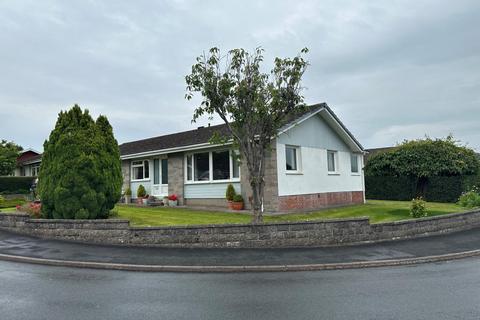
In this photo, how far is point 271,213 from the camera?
16.5 meters

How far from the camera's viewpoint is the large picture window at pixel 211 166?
18.6 m

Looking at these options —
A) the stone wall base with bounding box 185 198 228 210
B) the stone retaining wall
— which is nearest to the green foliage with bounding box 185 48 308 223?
the stone retaining wall

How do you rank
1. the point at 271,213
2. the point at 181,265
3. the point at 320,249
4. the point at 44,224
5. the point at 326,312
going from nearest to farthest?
the point at 326,312 < the point at 181,265 < the point at 320,249 < the point at 44,224 < the point at 271,213

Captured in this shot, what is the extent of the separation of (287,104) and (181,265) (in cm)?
615

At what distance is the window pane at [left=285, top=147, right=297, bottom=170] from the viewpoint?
18453mm

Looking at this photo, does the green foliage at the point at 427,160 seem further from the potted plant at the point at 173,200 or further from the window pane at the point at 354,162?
the potted plant at the point at 173,200

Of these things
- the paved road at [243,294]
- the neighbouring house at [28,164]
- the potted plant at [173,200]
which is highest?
the neighbouring house at [28,164]

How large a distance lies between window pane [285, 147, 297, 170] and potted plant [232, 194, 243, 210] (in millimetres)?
→ 2772

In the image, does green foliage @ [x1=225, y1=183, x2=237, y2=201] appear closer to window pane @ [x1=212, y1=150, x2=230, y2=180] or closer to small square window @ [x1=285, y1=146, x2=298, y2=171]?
window pane @ [x1=212, y1=150, x2=230, y2=180]

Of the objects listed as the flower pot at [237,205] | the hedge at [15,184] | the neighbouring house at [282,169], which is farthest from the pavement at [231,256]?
the hedge at [15,184]

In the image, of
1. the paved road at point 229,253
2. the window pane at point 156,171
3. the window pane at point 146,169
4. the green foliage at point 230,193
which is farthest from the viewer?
the window pane at point 146,169

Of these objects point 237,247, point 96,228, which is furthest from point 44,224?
point 237,247

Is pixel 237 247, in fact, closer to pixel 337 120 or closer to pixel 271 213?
pixel 271 213

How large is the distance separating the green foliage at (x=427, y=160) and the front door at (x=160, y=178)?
11.3 m
